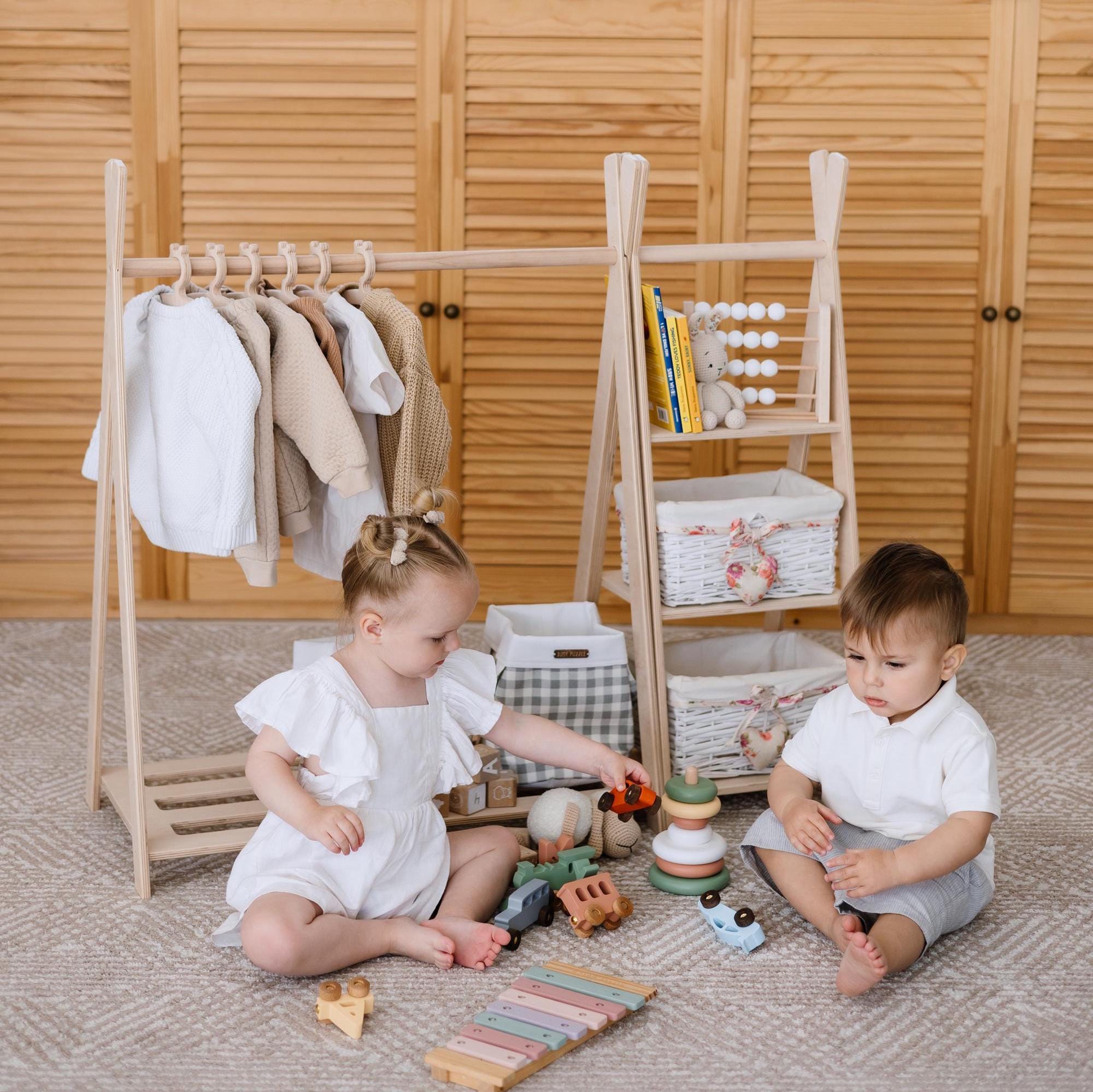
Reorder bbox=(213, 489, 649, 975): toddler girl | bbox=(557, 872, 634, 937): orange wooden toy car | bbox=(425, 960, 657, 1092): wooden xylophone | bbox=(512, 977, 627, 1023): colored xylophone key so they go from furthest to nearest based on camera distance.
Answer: bbox=(557, 872, 634, 937): orange wooden toy car < bbox=(213, 489, 649, 975): toddler girl < bbox=(512, 977, 627, 1023): colored xylophone key < bbox=(425, 960, 657, 1092): wooden xylophone

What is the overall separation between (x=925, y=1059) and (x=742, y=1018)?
203 millimetres

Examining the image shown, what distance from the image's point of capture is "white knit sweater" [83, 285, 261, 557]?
1.74m

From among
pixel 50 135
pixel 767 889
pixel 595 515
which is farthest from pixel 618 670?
pixel 50 135

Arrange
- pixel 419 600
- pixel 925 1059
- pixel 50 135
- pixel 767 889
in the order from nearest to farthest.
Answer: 1. pixel 925 1059
2. pixel 419 600
3. pixel 767 889
4. pixel 50 135

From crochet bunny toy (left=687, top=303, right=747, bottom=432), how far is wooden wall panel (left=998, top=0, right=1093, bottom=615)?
1.08 m

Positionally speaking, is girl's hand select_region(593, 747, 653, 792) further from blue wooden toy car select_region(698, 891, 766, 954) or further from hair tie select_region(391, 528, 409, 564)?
hair tie select_region(391, 528, 409, 564)

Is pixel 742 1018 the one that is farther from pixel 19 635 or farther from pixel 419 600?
pixel 19 635

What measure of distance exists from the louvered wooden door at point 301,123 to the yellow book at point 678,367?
98 centimetres

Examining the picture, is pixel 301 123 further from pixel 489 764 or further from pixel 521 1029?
pixel 521 1029

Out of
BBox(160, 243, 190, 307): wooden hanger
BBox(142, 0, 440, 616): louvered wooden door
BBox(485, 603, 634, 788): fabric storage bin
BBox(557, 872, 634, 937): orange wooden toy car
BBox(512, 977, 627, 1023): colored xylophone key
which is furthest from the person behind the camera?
BBox(142, 0, 440, 616): louvered wooden door

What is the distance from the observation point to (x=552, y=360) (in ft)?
9.57

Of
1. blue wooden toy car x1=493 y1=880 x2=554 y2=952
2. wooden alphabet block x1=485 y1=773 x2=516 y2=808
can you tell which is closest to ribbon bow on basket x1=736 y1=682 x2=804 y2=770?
wooden alphabet block x1=485 y1=773 x2=516 y2=808

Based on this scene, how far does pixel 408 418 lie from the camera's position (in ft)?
6.20

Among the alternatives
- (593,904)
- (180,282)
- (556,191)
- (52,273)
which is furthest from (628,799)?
(52,273)
